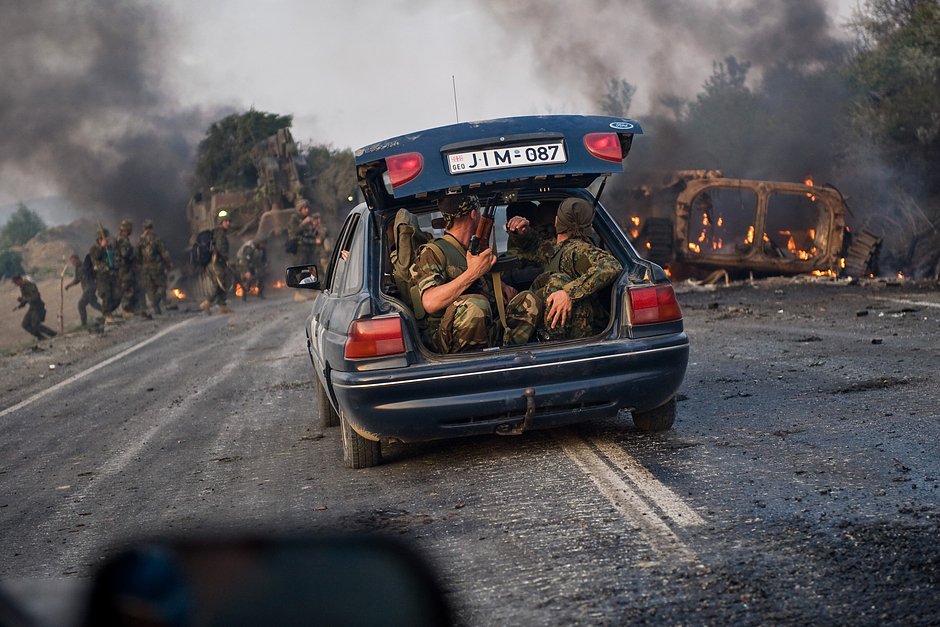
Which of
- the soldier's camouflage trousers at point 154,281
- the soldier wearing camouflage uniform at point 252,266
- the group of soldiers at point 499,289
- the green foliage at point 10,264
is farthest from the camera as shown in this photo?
the green foliage at point 10,264

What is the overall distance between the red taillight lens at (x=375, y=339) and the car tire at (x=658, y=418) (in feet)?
4.87

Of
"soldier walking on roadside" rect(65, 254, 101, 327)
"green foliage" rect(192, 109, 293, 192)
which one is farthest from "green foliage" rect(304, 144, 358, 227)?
"soldier walking on roadside" rect(65, 254, 101, 327)

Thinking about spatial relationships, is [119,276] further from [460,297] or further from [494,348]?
[494,348]

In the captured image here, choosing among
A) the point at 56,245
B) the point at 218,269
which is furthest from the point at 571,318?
the point at 56,245

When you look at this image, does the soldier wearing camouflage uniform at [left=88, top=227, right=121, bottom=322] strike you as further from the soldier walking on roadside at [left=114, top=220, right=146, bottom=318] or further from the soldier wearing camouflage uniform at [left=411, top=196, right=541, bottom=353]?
the soldier wearing camouflage uniform at [left=411, top=196, right=541, bottom=353]

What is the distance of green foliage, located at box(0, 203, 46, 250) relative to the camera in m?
79.1

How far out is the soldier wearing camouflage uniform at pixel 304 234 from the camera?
26.0 m

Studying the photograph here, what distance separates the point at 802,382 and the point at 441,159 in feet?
11.5

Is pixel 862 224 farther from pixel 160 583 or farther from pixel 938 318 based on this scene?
pixel 160 583

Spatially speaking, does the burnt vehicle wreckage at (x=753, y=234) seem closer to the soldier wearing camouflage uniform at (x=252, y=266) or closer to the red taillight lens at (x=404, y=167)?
the soldier wearing camouflage uniform at (x=252, y=266)

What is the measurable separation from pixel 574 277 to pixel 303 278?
211 centimetres

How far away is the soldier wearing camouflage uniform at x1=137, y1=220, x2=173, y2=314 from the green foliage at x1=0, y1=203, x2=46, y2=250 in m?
57.7

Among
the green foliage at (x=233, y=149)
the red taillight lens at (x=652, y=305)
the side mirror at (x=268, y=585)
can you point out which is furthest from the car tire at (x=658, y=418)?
the green foliage at (x=233, y=149)

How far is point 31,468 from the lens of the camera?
7.36 m
